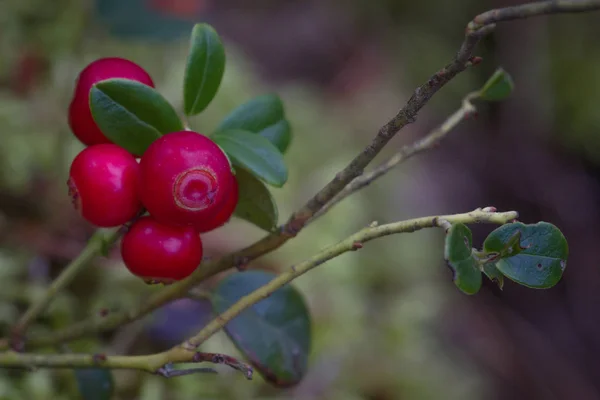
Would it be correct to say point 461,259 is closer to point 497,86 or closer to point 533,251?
point 533,251

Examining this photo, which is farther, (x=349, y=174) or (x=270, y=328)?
(x=270, y=328)

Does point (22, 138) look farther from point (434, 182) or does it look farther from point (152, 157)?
point (434, 182)

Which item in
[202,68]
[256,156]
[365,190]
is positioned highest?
[202,68]

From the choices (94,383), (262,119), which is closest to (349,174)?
(262,119)

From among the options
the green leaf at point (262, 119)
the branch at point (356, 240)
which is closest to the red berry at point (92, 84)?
the green leaf at point (262, 119)

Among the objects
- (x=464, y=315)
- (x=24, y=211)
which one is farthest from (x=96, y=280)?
(x=464, y=315)

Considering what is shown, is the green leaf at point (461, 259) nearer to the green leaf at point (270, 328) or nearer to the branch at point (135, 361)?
the branch at point (135, 361)
